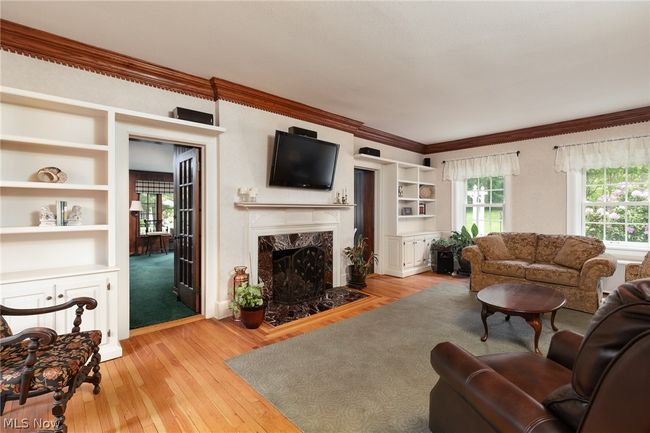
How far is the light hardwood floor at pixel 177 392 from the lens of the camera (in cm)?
177

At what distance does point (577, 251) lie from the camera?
388cm

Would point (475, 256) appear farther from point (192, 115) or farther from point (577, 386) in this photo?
point (192, 115)

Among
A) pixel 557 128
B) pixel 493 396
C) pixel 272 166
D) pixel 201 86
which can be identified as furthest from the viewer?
pixel 557 128

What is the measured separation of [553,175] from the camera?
195 inches

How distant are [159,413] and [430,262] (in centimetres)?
533

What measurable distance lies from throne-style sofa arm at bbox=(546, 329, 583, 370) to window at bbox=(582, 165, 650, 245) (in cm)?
413

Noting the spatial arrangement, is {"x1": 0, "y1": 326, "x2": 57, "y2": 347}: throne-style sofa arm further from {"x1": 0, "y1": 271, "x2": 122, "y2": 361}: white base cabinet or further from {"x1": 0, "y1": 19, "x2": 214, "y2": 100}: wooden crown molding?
{"x1": 0, "y1": 19, "x2": 214, "y2": 100}: wooden crown molding

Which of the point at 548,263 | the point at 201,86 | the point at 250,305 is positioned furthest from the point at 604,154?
the point at 201,86

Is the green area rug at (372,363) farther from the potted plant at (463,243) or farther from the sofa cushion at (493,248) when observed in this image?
the potted plant at (463,243)

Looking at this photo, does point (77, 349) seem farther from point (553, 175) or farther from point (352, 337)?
point (553, 175)

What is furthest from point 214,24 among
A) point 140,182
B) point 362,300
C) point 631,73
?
point 140,182

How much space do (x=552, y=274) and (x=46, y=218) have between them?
5356mm

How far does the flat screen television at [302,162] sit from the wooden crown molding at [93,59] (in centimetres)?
107

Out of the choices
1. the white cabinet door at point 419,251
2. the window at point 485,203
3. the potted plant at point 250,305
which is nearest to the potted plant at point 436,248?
the white cabinet door at point 419,251
